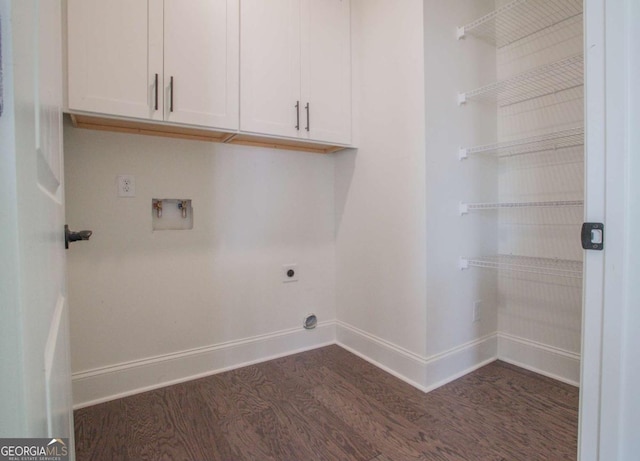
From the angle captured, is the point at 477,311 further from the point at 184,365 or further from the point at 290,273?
the point at 184,365

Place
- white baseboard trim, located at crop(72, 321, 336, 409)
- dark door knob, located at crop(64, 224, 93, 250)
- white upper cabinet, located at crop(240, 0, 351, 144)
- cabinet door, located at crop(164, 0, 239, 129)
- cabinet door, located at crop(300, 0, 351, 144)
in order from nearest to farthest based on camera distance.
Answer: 1. dark door knob, located at crop(64, 224, 93, 250)
2. cabinet door, located at crop(164, 0, 239, 129)
3. white baseboard trim, located at crop(72, 321, 336, 409)
4. white upper cabinet, located at crop(240, 0, 351, 144)
5. cabinet door, located at crop(300, 0, 351, 144)

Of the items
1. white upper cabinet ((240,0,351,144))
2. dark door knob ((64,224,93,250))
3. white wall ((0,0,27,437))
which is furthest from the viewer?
white upper cabinet ((240,0,351,144))

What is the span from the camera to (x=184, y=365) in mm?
1853

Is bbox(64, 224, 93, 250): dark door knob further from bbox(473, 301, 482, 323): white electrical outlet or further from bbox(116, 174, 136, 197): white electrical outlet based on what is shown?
bbox(473, 301, 482, 323): white electrical outlet

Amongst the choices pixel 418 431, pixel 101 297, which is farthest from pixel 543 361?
pixel 101 297

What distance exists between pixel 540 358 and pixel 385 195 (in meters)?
1.37

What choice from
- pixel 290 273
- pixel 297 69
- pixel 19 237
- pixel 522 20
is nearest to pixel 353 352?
pixel 290 273

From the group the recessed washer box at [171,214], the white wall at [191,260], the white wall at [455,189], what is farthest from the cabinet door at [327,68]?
the recessed washer box at [171,214]

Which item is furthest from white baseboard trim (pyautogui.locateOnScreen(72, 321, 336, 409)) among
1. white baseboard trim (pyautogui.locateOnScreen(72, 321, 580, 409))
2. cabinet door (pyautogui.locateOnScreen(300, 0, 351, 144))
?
cabinet door (pyautogui.locateOnScreen(300, 0, 351, 144))

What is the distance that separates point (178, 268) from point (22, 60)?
1668 millimetres

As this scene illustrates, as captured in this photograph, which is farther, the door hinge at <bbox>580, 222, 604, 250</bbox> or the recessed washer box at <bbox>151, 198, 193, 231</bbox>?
the recessed washer box at <bbox>151, 198, 193, 231</bbox>

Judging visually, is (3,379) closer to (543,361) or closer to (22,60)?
(22,60)

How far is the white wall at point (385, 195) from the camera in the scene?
1.76 m

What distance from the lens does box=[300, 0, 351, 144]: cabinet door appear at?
1914 mm
